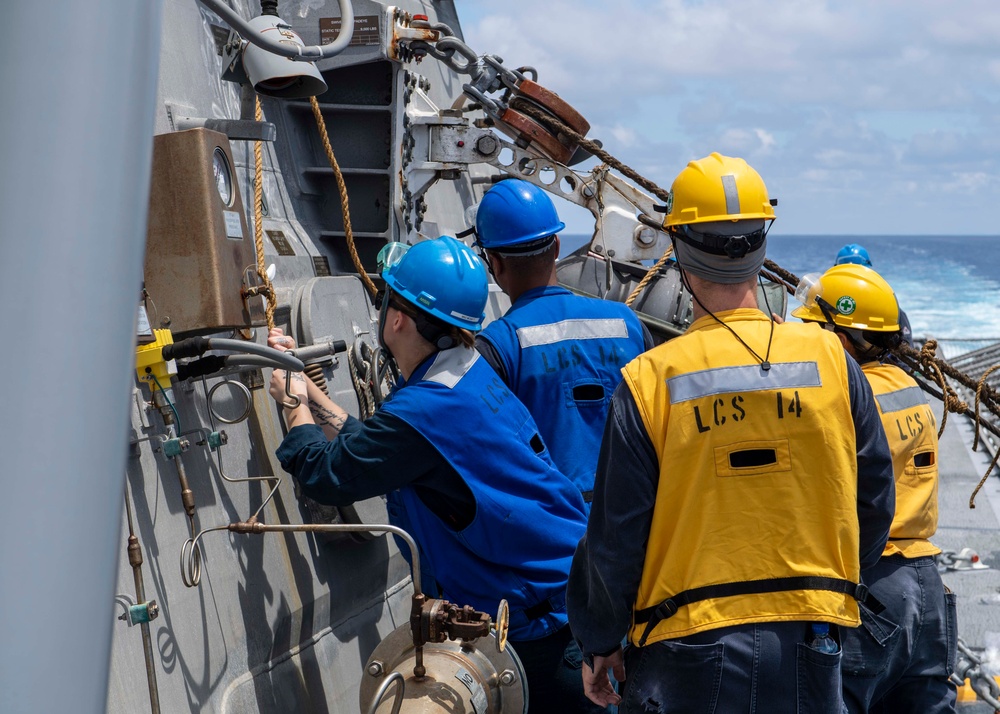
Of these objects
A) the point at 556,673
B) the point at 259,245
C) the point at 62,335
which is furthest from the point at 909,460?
the point at 62,335

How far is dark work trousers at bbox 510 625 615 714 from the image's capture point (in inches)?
108

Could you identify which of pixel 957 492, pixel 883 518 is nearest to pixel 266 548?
pixel 883 518

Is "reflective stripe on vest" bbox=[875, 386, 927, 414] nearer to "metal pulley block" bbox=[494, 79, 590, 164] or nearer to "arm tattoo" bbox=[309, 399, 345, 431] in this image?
"arm tattoo" bbox=[309, 399, 345, 431]

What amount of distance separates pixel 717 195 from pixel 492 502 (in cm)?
95

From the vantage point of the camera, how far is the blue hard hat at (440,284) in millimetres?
2744

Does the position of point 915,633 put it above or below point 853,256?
below

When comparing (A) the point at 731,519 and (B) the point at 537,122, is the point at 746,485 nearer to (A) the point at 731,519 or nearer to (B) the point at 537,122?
(A) the point at 731,519

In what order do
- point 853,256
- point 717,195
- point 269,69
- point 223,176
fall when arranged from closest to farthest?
point 717,195, point 223,176, point 269,69, point 853,256

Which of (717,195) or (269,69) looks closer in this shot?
(717,195)

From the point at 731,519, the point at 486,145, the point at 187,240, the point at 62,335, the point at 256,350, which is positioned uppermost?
the point at 486,145

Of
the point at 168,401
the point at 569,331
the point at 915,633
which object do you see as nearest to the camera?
the point at 168,401

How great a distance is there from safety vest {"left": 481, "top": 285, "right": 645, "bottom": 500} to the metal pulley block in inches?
60.8

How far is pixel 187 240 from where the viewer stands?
274 centimetres

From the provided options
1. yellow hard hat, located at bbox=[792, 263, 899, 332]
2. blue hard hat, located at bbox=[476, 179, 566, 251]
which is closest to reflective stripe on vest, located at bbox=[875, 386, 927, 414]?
yellow hard hat, located at bbox=[792, 263, 899, 332]
